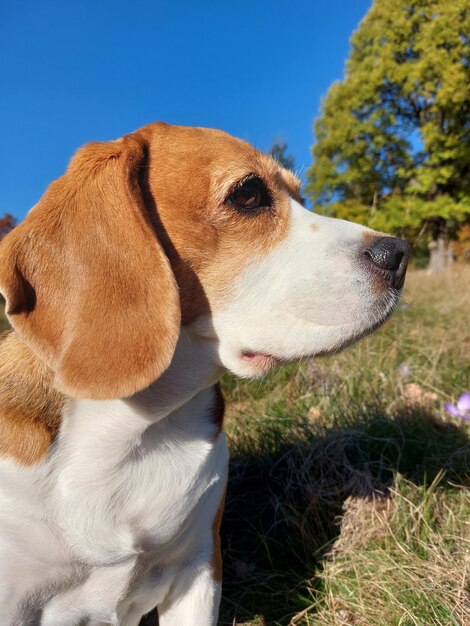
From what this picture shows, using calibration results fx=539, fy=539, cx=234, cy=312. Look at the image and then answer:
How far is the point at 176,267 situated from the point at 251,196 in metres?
0.35

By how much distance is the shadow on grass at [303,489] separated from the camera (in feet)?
8.02

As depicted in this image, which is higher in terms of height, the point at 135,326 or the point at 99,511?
the point at 135,326

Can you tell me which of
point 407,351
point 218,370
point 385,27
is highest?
point 385,27

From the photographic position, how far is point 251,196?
1.73 metres

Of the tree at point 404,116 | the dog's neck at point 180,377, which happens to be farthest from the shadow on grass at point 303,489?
the tree at point 404,116

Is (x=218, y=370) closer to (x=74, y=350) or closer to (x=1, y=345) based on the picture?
(x=74, y=350)

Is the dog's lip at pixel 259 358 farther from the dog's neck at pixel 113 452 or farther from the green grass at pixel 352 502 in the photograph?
the green grass at pixel 352 502

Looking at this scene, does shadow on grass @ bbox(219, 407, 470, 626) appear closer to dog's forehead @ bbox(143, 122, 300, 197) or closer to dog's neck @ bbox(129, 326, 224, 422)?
dog's neck @ bbox(129, 326, 224, 422)

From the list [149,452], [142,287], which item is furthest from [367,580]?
[142,287]

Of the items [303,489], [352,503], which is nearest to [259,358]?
[352,503]

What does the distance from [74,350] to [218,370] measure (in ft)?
1.63

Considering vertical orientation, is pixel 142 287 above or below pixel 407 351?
above

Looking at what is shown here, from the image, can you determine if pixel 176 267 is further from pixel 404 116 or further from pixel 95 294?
pixel 404 116

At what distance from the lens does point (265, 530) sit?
8.93 ft
